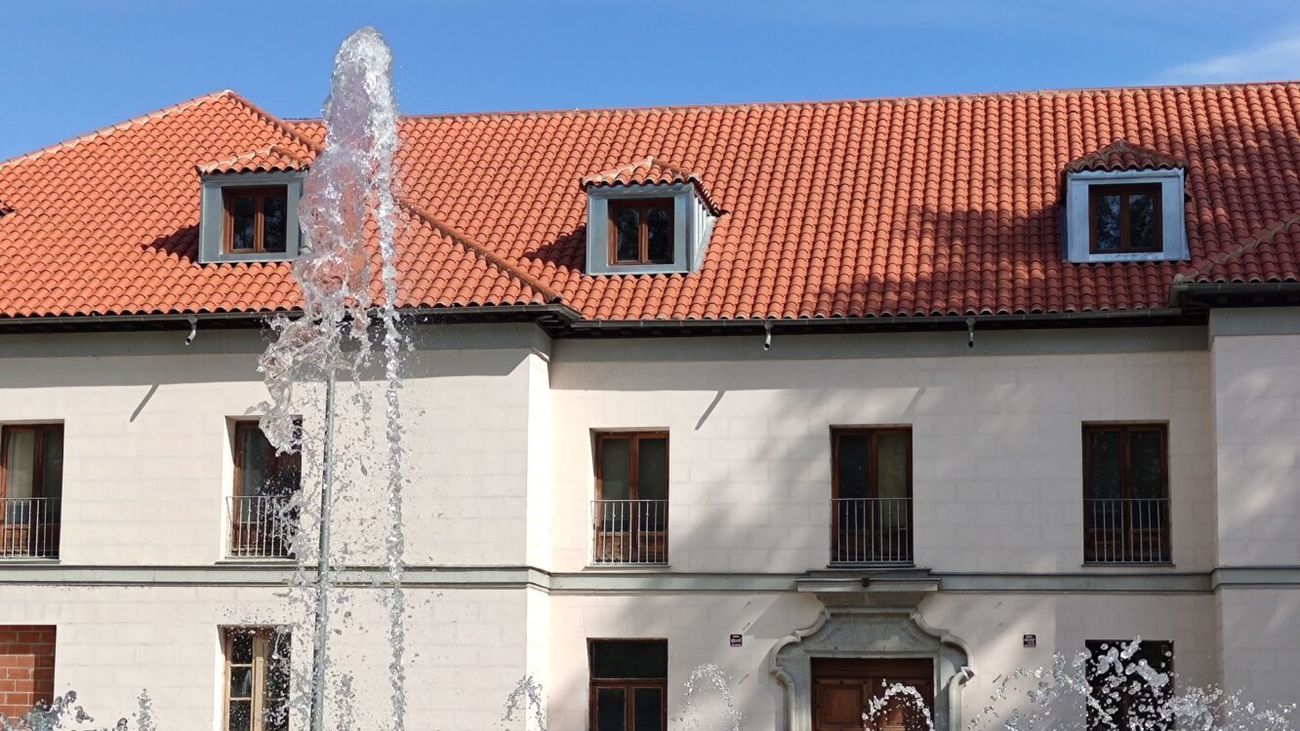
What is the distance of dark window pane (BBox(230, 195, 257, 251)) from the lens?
88.3 feet

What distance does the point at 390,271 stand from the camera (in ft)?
81.8

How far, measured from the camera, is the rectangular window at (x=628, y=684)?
2564cm

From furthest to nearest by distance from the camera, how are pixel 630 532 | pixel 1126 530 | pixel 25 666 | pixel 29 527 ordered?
pixel 29 527 < pixel 630 532 < pixel 25 666 < pixel 1126 530

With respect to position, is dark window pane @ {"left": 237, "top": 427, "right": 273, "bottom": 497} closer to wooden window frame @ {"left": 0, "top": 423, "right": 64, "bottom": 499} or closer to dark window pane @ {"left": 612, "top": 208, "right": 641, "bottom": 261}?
wooden window frame @ {"left": 0, "top": 423, "right": 64, "bottom": 499}

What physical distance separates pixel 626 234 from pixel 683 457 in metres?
3.27

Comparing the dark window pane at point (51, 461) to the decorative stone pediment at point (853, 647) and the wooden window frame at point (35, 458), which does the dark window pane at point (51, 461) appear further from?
the decorative stone pediment at point (853, 647)

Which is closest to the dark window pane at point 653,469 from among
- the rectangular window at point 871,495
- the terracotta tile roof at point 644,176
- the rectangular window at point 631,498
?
the rectangular window at point 631,498

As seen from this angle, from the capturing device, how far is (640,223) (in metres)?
27.0

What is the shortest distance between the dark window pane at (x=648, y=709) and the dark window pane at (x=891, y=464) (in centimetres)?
379

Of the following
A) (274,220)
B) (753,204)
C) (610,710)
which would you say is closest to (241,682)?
(610,710)

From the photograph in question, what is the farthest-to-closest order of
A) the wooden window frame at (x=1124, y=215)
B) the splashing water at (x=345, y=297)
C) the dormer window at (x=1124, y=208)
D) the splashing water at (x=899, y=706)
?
the wooden window frame at (x=1124, y=215) < the dormer window at (x=1124, y=208) < the splashing water at (x=899, y=706) < the splashing water at (x=345, y=297)

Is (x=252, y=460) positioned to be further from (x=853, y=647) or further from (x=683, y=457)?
(x=853, y=647)

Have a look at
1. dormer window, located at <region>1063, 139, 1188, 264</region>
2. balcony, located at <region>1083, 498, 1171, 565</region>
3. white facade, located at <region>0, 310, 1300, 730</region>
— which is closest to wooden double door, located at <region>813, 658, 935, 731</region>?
white facade, located at <region>0, 310, 1300, 730</region>

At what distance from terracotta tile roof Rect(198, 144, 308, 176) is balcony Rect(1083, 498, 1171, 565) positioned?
1108cm
